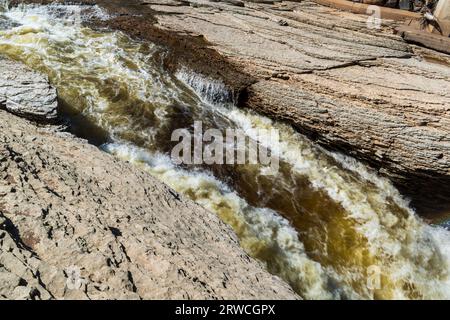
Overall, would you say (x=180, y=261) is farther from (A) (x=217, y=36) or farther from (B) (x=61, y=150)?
(A) (x=217, y=36)

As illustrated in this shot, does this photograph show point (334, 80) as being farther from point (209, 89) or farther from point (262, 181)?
point (262, 181)

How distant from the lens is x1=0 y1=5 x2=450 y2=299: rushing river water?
5434mm

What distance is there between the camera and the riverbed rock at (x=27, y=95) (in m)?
5.54

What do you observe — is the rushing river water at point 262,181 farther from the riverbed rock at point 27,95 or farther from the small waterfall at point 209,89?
the riverbed rock at point 27,95

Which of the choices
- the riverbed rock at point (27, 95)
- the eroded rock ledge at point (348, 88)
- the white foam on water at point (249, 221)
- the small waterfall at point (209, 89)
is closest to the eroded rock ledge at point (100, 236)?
the riverbed rock at point (27, 95)

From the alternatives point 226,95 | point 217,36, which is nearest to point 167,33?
point 217,36

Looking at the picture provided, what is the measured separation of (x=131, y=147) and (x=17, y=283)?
4.41 m

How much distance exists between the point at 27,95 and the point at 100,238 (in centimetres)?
384

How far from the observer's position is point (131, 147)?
657 cm

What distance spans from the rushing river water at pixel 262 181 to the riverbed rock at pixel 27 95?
99 centimetres

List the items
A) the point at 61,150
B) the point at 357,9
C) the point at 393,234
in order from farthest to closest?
the point at 357,9 < the point at 393,234 < the point at 61,150

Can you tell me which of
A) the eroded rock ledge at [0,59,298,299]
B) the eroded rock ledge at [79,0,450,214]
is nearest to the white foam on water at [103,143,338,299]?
the eroded rock ledge at [0,59,298,299]

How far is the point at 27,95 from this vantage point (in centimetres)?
570

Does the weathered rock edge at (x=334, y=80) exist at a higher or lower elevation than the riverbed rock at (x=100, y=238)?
higher
